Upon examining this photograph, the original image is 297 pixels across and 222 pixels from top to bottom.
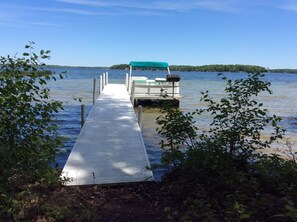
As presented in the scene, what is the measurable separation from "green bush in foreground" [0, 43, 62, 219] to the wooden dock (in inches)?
45.2

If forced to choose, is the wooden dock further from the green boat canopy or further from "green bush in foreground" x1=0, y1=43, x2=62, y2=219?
the green boat canopy

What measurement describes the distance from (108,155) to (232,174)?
3301mm

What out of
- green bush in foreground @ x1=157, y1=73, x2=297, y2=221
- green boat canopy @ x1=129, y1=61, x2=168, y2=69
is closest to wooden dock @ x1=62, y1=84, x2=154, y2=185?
green bush in foreground @ x1=157, y1=73, x2=297, y2=221

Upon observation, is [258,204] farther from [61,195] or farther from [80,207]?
[61,195]

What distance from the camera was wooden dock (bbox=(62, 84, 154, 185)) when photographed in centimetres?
555

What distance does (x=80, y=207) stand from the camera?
13.1ft

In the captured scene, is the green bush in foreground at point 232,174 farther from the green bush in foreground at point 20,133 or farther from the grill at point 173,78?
the grill at point 173,78

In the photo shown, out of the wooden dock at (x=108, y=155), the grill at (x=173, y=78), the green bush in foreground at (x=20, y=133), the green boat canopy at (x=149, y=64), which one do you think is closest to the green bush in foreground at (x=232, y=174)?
the wooden dock at (x=108, y=155)

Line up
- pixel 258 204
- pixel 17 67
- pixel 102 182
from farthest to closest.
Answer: pixel 102 182
pixel 17 67
pixel 258 204

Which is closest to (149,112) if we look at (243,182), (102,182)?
(102,182)

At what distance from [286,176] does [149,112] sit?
46.8 ft

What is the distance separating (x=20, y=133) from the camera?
13.0ft

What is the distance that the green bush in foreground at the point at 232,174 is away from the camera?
11.4 ft

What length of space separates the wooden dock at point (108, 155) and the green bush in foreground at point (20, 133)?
1.15 meters
